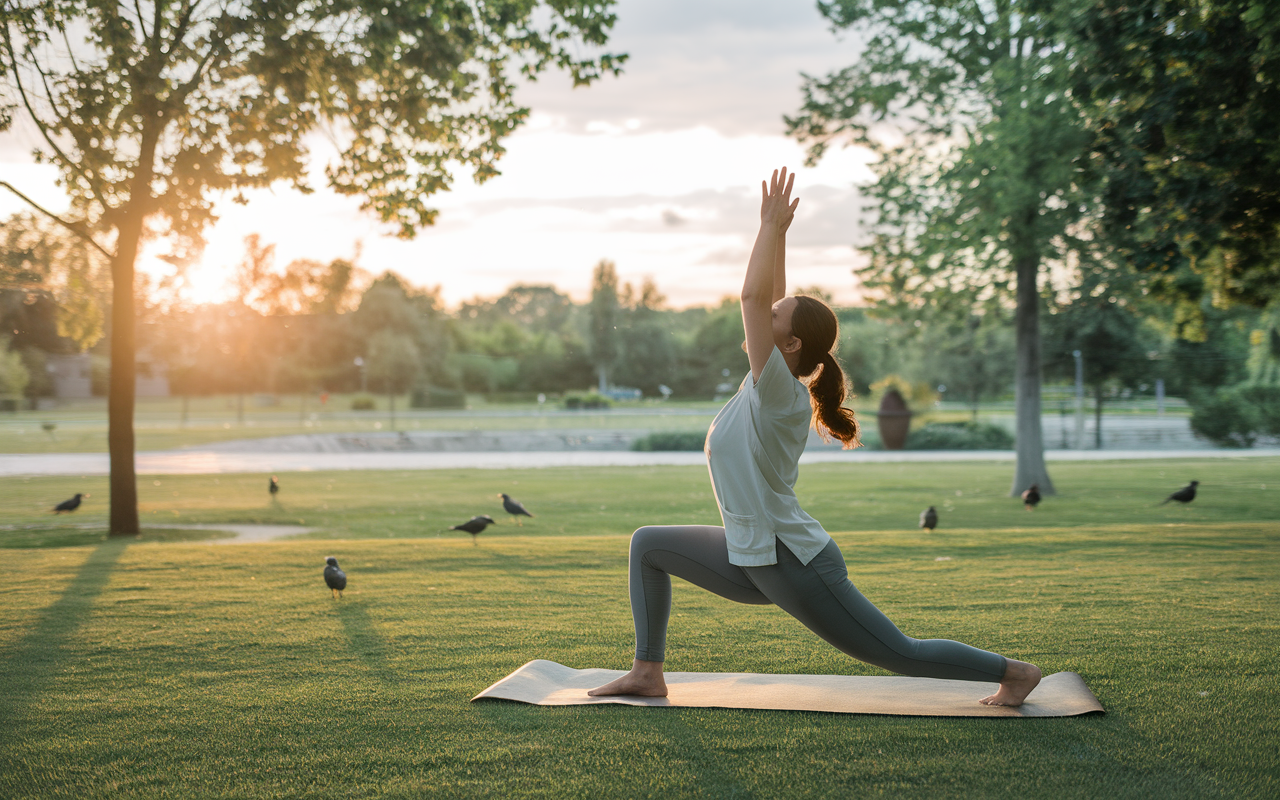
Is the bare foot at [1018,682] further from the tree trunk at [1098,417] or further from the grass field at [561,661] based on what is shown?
the tree trunk at [1098,417]

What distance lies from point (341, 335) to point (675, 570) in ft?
233

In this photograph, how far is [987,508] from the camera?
14.6 metres

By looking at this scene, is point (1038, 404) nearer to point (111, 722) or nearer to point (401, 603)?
point (401, 603)

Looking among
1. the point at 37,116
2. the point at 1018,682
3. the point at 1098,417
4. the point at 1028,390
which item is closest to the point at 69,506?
the point at 37,116

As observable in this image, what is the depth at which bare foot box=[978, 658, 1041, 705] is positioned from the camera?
3736 millimetres

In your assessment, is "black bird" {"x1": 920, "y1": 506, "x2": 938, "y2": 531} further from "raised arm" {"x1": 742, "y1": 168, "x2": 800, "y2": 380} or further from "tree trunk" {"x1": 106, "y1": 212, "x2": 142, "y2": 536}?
"tree trunk" {"x1": 106, "y1": 212, "x2": 142, "y2": 536}

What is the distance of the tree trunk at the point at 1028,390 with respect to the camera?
16672mm

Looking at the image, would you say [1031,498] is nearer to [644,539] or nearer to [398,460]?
[644,539]

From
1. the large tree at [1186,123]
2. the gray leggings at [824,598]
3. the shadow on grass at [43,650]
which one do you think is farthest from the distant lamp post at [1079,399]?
the gray leggings at [824,598]

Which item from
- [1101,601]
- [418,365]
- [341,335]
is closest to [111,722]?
[1101,601]

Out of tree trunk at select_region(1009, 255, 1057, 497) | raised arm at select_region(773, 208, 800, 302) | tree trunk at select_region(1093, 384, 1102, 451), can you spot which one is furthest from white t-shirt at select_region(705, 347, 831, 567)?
tree trunk at select_region(1093, 384, 1102, 451)

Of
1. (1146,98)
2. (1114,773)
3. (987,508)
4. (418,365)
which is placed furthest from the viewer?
(418,365)

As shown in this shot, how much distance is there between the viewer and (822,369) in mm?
3648

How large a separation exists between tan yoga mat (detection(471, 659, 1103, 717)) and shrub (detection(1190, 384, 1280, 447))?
1251 inches
